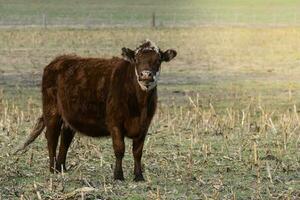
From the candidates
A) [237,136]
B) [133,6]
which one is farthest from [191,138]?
[133,6]

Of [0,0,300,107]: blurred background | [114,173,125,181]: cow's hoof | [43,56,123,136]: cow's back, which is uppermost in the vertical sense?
[43,56,123,136]: cow's back

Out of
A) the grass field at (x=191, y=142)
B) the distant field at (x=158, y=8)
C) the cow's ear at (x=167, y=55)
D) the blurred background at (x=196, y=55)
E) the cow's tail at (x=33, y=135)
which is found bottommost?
the distant field at (x=158, y=8)

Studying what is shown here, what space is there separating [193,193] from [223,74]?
2015cm

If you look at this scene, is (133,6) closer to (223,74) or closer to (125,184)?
(223,74)

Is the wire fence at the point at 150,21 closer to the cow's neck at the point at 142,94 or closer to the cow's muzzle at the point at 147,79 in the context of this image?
the cow's neck at the point at 142,94

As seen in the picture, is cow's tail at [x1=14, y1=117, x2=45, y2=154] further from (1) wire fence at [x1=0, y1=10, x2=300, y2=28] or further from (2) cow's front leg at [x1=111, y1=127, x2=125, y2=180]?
(1) wire fence at [x1=0, y1=10, x2=300, y2=28]

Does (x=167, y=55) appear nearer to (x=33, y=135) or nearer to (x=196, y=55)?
(x=33, y=135)

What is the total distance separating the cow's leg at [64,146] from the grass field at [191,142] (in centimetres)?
16

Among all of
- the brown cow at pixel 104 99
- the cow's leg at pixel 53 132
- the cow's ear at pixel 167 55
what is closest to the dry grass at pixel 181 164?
the cow's leg at pixel 53 132

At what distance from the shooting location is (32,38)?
44094mm

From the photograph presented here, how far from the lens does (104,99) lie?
11.6 metres

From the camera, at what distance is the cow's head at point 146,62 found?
10.9 m

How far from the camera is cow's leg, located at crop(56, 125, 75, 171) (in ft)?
40.6

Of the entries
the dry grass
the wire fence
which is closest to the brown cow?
the dry grass
